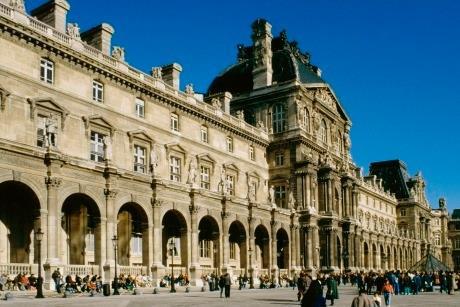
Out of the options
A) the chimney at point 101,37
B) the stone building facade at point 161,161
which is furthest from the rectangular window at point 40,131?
the chimney at point 101,37

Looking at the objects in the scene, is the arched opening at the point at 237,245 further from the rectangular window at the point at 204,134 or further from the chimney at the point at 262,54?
the chimney at the point at 262,54

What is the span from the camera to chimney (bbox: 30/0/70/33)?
3904 cm

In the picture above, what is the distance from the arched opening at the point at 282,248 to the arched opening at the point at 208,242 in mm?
8722

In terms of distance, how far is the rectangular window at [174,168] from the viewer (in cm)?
4820

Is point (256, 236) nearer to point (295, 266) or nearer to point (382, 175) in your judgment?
point (295, 266)

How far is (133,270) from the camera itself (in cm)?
3847

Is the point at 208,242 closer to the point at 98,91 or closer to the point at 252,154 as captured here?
the point at 252,154

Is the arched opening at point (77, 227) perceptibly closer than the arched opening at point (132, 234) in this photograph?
Yes

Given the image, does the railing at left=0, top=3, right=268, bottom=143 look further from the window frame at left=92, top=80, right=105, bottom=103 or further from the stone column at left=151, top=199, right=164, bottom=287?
the stone column at left=151, top=199, right=164, bottom=287

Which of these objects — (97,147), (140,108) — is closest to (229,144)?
(140,108)

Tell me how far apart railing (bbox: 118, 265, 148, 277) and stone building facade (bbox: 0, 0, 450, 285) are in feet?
0.30

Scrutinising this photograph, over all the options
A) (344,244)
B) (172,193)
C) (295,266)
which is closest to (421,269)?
(344,244)

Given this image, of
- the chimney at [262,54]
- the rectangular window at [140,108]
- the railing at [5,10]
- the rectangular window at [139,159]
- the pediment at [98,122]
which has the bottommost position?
the rectangular window at [139,159]

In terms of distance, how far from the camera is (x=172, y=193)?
42406 mm
